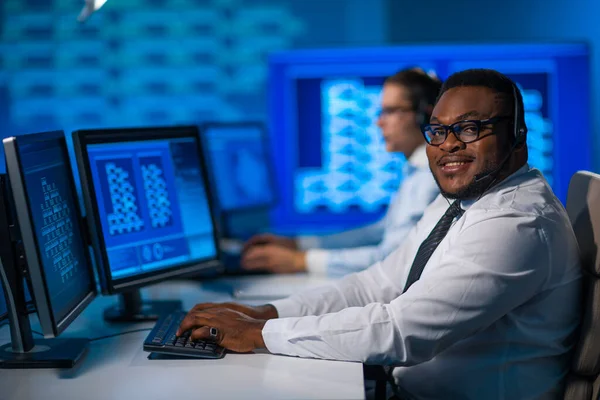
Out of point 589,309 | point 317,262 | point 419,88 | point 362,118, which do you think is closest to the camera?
point 589,309

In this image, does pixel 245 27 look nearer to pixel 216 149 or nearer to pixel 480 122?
pixel 216 149

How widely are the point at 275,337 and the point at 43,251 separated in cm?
48

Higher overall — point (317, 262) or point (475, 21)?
point (475, 21)

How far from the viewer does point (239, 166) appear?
3346mm

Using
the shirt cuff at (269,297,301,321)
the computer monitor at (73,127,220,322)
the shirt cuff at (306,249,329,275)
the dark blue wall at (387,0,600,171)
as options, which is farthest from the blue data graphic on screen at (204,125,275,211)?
the shirt cuff at (269,297,301,321)

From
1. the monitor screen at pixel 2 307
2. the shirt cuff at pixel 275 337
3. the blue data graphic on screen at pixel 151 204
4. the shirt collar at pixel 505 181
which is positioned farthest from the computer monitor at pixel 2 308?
the shirt collar at pixel 505 181

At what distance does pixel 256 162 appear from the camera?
3467 millimetres

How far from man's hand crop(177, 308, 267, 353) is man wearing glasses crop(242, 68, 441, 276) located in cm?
89

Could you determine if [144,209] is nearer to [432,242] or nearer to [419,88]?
[432,242]

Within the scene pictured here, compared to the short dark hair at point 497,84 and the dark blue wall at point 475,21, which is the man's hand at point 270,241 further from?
the dark blue wall at point 475,21

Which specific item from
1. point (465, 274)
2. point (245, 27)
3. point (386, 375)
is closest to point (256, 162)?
point (245, 27)

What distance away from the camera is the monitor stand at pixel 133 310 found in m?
1.93

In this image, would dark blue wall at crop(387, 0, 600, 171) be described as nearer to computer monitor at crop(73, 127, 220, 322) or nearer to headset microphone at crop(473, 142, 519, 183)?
computer monitor at crop(73, 127, 220, 322)

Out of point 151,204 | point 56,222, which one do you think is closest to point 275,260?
point 151,204
